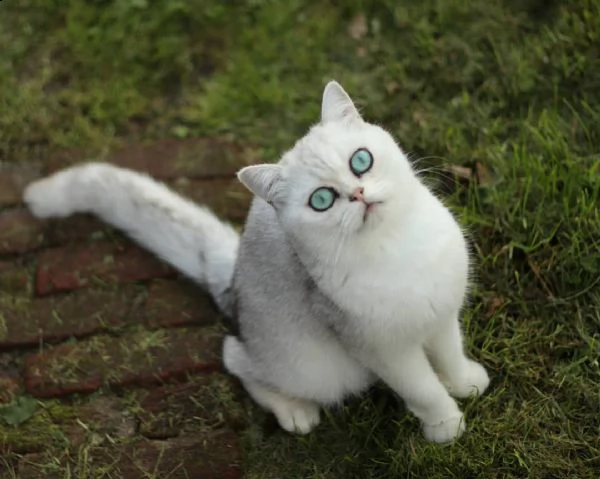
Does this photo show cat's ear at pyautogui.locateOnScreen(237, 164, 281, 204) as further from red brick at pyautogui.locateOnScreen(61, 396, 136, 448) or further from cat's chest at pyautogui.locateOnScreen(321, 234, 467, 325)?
red brick at pyautogui.locateOnScreen(61, 396, 136, 448)

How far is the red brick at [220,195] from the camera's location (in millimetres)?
3334

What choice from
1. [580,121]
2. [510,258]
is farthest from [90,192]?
[580,121]

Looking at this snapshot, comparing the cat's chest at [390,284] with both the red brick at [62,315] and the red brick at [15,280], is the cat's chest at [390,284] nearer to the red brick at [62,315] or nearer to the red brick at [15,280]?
the red brick at [62,315]

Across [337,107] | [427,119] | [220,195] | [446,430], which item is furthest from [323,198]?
[427,119]

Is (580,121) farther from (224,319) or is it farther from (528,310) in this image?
(224,319)

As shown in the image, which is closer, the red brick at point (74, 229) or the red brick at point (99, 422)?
the red brick at point (99, 422)

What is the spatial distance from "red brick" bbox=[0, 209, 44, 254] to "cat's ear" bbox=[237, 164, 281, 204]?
1410 millimetres

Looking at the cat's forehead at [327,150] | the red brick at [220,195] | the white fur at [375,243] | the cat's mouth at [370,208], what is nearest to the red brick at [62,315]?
the red brick at [220,195]

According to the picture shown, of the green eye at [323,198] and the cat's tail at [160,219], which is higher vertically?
the green eye at [323,198]

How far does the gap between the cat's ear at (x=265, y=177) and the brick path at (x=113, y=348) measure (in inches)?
36.9

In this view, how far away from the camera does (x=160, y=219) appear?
116 inches

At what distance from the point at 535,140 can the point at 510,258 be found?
54 centimetres

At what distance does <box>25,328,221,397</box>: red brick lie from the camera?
2.93m

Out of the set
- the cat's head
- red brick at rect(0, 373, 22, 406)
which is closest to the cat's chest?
the cat's head
